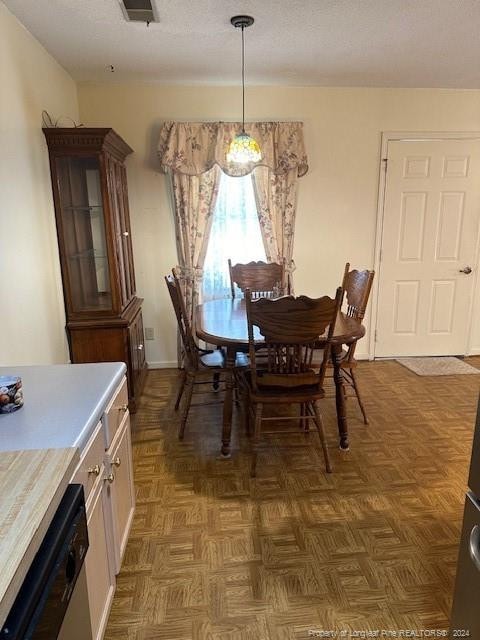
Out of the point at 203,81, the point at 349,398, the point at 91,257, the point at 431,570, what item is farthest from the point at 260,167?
the point at 431,570

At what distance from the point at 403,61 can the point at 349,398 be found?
98.9 inches

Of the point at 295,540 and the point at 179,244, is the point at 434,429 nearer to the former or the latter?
the point at 295,540

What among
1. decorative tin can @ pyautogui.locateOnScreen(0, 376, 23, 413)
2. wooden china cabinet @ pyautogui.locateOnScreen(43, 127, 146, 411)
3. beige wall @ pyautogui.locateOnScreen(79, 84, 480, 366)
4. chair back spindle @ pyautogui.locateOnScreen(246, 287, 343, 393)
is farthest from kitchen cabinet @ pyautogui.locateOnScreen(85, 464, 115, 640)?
beige wall @ pyautogui.locateOnScreen(79, 84, 480, 366)

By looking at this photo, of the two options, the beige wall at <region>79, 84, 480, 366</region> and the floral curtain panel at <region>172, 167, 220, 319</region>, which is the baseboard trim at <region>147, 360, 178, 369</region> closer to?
the beige wall at <region>79, 84, 480, 366</region>

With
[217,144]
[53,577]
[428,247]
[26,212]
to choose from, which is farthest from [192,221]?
[53,577]

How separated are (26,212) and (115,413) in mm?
1399

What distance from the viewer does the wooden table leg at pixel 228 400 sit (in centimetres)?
254

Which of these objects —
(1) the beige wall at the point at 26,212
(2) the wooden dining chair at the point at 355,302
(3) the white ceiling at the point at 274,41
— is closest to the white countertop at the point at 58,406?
(1) the beige wall at the point at 26,212

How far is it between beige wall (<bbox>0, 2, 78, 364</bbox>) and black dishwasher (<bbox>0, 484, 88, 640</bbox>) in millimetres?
1240

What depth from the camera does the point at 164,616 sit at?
63.1 inches

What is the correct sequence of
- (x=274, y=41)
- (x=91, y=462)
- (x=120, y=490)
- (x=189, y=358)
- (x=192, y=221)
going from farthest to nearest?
(x=192, y=221) < (x=189, y=358) < (x=274, y=41) < (x=120, y=490) < (x=91, y=462)

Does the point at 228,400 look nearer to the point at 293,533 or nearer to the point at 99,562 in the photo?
the point at 293,533

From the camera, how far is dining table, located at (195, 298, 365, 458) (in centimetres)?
247

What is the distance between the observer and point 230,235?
13.0ft
